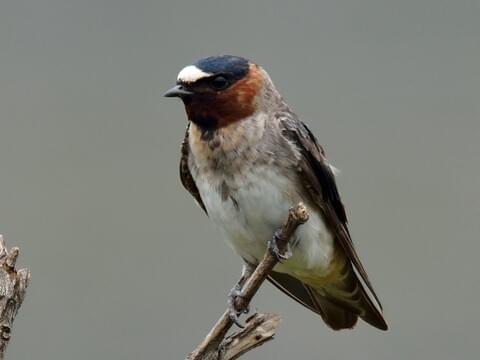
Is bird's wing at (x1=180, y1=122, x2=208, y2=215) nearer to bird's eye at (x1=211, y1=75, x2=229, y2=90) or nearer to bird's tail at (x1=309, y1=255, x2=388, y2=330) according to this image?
bird's eye at (x1=211, y1=75, x2=229, y2=90)

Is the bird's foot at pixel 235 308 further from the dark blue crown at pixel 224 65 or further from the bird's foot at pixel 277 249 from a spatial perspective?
the dark blue crown at pixel 224 65

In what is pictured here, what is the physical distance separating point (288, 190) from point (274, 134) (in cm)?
18

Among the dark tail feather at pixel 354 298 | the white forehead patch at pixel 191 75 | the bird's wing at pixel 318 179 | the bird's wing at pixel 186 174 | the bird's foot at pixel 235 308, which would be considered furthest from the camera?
the dark tail feather at pixel 354 298

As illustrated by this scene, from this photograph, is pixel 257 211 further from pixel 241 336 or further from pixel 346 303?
pixel 346 303

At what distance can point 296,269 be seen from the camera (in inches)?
130

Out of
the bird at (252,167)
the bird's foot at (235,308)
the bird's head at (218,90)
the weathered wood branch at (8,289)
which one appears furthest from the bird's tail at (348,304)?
the weathered wood branch at (8,289)

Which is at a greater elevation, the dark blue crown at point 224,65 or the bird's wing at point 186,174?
the dark blue crown at point 224,65

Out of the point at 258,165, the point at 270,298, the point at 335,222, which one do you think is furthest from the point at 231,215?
the point at 270,298

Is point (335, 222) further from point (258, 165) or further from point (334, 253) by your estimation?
point (258, 165)

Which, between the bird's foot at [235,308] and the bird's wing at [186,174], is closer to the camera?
the bird's foot at [235,308]

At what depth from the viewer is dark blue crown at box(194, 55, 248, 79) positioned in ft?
9.96

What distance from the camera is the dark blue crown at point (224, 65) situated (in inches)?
119

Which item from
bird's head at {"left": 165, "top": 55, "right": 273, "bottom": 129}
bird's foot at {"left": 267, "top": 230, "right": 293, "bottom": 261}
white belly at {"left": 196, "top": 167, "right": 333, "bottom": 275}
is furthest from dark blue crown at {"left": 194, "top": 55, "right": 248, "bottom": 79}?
bird's foot at {"left": 267, "top": 230, "right": 293, "bottom": 261}

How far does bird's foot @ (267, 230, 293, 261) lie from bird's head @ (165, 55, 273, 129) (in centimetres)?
41
